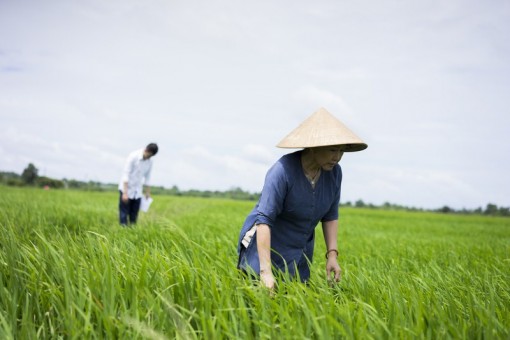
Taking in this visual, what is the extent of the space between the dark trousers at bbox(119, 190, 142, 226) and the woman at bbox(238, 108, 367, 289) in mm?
4674

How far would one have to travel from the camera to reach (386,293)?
7.13 feet

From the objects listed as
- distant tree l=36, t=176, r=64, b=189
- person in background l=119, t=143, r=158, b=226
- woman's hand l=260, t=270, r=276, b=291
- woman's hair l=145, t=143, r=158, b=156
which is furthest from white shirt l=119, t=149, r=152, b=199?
distant tree l=36, t=176, r=64, b=189

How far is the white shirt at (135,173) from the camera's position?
21.7 ft

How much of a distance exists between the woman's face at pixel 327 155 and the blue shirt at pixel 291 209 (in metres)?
0.14

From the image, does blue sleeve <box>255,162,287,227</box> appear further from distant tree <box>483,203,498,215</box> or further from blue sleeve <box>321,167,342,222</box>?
distant tree <box>483,203,498,215</box>

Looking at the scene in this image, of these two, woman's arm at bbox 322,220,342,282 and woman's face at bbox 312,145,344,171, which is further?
woman's arm at bbox 322,220,342,282

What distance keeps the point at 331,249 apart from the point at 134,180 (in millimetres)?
4812

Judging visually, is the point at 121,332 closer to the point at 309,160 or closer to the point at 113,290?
the point at 113,290

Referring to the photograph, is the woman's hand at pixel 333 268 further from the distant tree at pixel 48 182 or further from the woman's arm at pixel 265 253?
the distant tree at pixel 48 182

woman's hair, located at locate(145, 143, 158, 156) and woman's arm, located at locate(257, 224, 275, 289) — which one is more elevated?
woman's hair, located at locate(145, 143, 158, 156)

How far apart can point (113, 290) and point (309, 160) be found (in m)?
1.25

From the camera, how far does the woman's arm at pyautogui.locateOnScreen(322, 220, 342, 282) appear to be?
8.22ft

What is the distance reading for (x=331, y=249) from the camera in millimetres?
2590

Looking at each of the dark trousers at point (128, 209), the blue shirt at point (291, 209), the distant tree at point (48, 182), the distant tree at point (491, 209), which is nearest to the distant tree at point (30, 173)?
the distant tree at point (48, 182)
